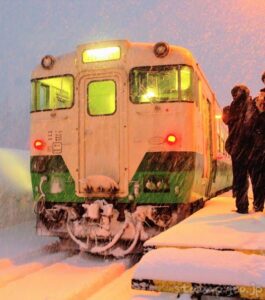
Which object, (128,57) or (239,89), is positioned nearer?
(239,89)

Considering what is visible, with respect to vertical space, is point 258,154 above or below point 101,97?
below

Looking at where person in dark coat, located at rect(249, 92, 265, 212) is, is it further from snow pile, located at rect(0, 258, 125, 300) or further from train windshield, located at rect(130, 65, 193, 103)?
snow pile, located at rect(0, 258, 125, 300)

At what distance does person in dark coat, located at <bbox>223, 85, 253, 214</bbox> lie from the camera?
Result: 647 cm

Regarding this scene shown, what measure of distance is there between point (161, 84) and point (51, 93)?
77.5 inches

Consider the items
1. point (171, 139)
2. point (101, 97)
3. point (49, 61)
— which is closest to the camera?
point (171, 139)

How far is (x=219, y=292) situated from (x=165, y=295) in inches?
33.0

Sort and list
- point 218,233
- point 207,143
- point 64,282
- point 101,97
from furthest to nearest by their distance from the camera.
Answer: point 207,143 < point 101,97 < point 64,282 < point 218,233

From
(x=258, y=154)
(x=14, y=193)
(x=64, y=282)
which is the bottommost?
(x=64, y=282)

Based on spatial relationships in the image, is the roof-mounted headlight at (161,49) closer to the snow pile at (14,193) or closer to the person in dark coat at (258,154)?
the person in dark coat at (258,154)

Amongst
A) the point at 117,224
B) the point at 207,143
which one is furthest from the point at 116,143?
the point at 207,143

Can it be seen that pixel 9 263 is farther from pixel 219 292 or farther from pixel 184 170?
pixel 219 292

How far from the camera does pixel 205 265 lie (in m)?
3.84

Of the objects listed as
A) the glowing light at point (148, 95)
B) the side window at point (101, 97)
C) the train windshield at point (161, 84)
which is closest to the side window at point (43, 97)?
the side window at point (101, 97)

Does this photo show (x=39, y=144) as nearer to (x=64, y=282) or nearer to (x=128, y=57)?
(x=128, y=57)
